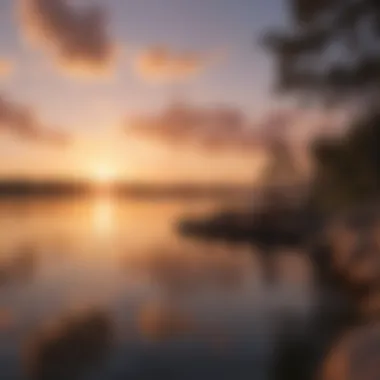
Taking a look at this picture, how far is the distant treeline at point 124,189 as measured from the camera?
124cm

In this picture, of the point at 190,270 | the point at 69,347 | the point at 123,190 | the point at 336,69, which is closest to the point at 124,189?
the point at 123,190

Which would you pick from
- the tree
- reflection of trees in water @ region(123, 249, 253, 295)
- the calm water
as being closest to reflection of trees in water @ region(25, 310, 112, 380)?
the calm water

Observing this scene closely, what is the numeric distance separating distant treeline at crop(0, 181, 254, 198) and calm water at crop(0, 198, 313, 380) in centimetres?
3

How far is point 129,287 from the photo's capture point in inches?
47.2

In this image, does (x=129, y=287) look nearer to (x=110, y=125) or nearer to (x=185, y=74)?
(x=110, y=125)

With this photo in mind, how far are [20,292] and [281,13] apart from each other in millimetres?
980

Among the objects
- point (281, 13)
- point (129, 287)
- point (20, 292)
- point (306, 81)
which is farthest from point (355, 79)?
point (20, 292)

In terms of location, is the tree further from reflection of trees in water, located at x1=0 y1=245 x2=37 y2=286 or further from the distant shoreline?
reflection of trees in water, located at x1=0 y1=245 x2=37 y2=286

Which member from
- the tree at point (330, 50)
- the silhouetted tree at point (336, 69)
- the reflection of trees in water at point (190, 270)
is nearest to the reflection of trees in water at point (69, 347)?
the reflection of trees in water at point (190, 270)

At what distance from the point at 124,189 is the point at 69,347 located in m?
0.43

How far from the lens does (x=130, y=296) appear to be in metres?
1.17

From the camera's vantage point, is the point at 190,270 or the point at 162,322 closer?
the point at 162,322

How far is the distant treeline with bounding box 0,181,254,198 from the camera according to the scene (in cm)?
124

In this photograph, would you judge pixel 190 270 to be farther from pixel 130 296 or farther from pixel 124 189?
pixel 124 189
